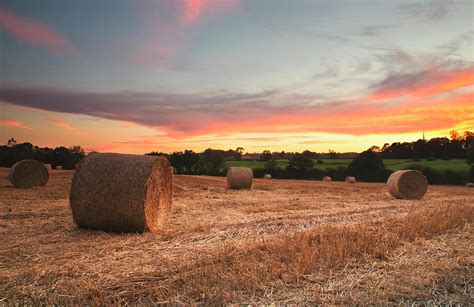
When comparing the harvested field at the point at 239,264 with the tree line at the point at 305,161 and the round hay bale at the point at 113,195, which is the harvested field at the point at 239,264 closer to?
the round hay bale at the point at 113,195

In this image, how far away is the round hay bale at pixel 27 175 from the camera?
18.8 metres

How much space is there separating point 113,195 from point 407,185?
584 inches

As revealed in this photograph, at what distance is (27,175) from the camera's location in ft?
62.8

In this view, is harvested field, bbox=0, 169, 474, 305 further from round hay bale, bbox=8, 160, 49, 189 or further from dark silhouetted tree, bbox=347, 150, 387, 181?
dark silhouetted tree, bbox=347, 150, 387, 181

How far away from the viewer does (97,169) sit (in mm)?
8695

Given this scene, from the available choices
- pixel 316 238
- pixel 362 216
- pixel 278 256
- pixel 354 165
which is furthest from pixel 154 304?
pixel 354 165

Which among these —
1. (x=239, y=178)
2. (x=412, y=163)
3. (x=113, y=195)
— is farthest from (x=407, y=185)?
(x=412, y=163)

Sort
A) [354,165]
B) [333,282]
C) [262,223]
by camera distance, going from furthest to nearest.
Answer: [354,165], [262,223], [333,282]

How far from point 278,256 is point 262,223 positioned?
3751 millimetres

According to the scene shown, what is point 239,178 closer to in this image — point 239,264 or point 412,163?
point 239,264

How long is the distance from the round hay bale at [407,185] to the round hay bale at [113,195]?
13399mm

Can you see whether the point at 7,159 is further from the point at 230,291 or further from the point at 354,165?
the point at 230,291

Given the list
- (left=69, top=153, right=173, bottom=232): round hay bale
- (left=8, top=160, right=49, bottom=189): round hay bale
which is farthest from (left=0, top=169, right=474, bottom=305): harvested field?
(left=8, top=160, right=49, bottom=189): round hay bale

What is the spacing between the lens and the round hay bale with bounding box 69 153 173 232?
837 centimetres
